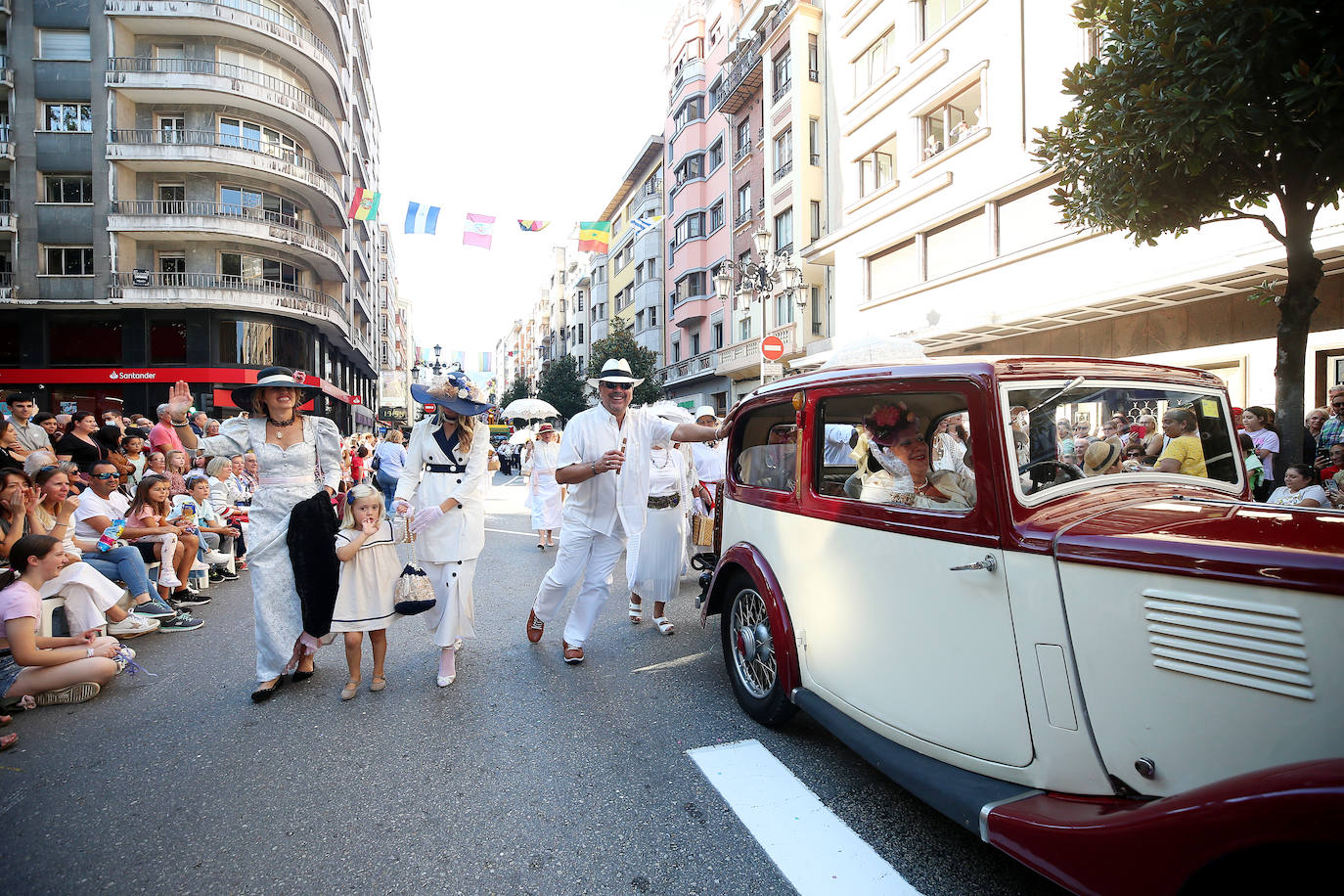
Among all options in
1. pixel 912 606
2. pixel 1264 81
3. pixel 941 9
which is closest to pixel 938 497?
pixel 912 606

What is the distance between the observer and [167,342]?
26.8m

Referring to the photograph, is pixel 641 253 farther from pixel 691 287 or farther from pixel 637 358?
pixel 637 358

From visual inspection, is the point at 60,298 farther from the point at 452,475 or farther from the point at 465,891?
the point at 465,891

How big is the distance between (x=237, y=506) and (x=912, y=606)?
951 cm

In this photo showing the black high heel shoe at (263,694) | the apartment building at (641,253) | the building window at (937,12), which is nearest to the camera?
the black high heel shoe at (263,694)

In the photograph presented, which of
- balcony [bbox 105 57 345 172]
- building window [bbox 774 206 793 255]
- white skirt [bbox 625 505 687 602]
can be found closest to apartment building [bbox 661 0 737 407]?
building window [bbox 774 206 793 255]

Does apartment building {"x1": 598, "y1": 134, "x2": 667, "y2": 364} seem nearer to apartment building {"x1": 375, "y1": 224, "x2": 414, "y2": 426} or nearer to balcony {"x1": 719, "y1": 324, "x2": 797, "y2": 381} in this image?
→ balcony {"x1": 719, "y1": 324, "x2": 797, "y2": 381}

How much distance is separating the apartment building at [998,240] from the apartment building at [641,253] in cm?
2018

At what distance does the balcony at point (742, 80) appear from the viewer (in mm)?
28281

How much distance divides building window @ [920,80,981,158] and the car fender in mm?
14618

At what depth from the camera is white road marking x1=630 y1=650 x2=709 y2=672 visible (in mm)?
4773

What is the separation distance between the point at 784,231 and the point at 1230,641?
2648 centimetres

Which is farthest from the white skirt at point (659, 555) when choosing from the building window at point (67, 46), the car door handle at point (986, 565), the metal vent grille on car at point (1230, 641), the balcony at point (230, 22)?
the building window at point (67, 46)

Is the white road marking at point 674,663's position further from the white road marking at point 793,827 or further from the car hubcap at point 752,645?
the white road marking at point 793,827
